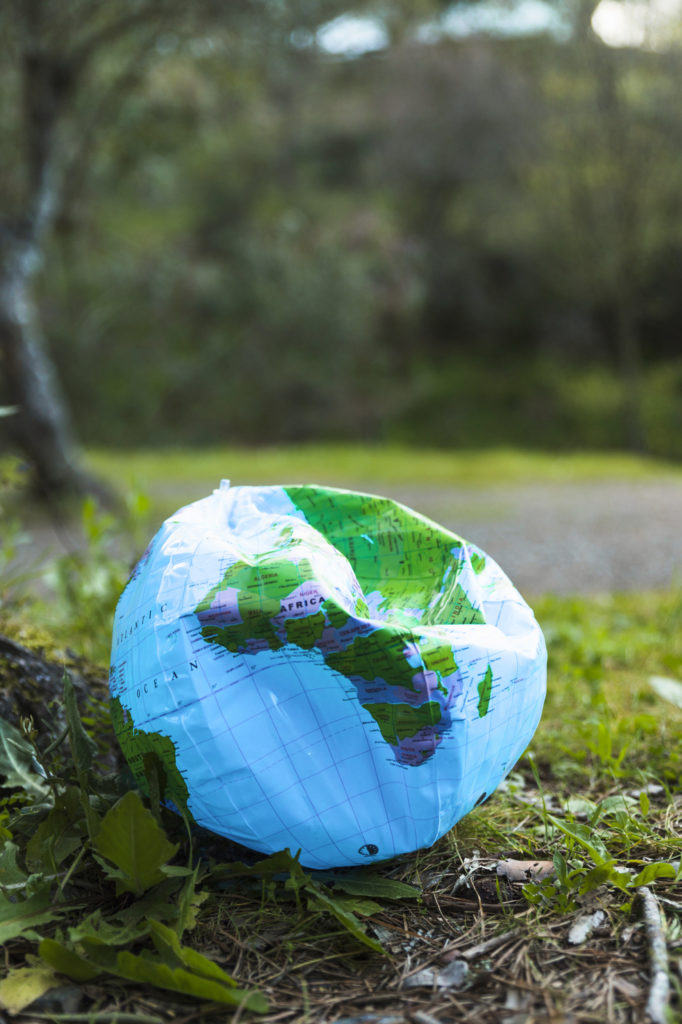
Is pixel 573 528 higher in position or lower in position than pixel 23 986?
lower

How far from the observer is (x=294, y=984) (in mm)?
1409

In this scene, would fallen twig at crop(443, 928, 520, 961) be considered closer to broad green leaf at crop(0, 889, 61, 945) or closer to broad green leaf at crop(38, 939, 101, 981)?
broad green leaf at crop(38, 939, 101, 981)

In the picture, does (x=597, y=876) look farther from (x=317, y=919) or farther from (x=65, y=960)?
(x=65, y=960)

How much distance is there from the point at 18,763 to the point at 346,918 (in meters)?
0.77

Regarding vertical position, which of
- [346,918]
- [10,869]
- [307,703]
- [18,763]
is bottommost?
[346,918]

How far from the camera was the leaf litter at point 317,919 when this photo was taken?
4.39 feet

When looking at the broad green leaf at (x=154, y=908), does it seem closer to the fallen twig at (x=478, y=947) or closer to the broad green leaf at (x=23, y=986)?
the broad green leaf at (x=23, y=986)

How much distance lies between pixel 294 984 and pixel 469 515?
7203 millimetres

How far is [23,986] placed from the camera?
1359mm

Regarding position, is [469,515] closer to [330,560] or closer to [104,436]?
[330,560]

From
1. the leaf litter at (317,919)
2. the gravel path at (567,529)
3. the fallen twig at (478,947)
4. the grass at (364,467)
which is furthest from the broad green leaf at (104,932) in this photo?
the grass at (364,467)

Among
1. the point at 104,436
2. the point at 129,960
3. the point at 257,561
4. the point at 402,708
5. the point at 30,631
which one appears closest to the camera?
the point at 129,960

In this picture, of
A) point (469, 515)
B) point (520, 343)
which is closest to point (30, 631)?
point (469, 515)

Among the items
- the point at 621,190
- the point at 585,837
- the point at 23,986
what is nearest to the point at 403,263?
the point at 621,190
